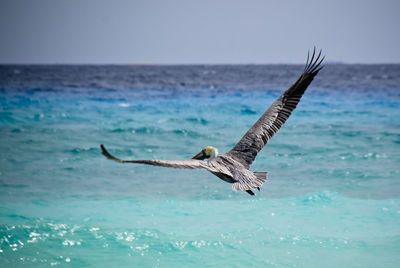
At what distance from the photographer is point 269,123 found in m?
6.58

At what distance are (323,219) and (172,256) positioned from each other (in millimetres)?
2973

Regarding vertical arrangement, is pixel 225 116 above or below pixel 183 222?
above

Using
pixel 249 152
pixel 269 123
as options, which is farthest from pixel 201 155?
pixel 269 123

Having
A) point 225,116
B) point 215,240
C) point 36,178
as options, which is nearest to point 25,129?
point 36,178

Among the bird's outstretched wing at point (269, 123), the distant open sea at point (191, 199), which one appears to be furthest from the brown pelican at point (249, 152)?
the distant open sea at point (191, 199)

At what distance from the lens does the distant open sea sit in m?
7.54

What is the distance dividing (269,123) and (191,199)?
3.92m

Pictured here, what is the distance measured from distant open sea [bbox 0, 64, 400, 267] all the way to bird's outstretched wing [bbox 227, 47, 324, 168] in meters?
1.92

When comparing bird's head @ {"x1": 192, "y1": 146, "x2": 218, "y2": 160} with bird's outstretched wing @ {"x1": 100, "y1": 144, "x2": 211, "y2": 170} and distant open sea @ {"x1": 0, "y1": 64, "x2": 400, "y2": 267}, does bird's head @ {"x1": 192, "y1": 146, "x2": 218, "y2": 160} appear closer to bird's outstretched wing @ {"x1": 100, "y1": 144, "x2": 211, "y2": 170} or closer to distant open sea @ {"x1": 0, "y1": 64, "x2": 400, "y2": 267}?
bird's outstretched wing @ {"x1": 100, "y1": 144, "x2": 211, "y2": 170}

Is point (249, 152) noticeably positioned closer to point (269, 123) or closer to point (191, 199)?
point (269, 123)

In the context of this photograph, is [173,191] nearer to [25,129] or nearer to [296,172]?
[296,172]

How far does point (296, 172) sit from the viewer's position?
11.9 metres

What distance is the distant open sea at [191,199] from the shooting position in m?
7.54

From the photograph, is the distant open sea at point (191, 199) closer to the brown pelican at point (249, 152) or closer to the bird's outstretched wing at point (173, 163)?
the brown pelican at point (249, 152)
